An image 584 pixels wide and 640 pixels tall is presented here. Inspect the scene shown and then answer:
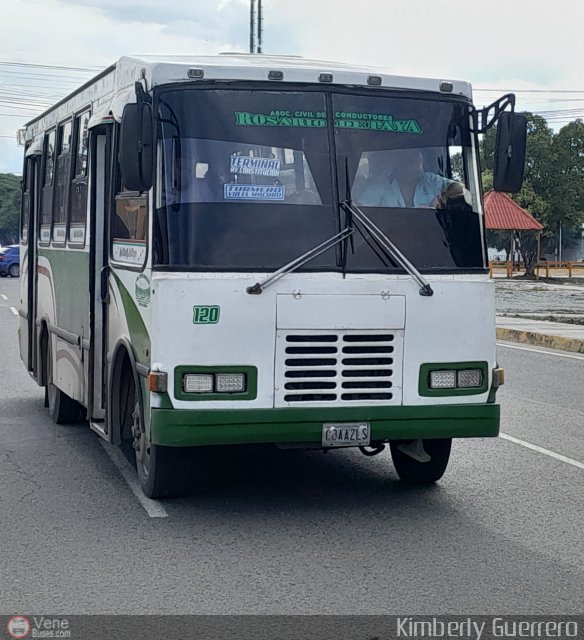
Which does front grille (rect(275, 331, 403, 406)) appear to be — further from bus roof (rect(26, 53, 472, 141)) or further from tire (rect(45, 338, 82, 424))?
tire (rect(45, 338, 82, 424))

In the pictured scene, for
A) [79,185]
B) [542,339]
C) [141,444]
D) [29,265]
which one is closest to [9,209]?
[542,339]

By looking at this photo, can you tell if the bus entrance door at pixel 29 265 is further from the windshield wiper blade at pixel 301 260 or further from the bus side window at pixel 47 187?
the windshield wiper blade at pixel 301 260

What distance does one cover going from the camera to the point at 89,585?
5.76m

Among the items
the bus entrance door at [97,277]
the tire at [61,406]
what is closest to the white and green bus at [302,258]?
the bus entrance door at [97,277]

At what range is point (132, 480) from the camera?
841 cm

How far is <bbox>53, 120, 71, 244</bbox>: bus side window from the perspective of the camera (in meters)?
10.1

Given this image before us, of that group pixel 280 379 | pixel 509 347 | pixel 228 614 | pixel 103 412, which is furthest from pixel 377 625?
pixel 509 347

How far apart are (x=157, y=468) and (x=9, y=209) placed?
13261 cm

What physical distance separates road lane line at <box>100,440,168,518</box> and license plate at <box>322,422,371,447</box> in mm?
1129

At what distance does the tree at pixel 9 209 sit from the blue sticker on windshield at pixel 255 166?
410 feet

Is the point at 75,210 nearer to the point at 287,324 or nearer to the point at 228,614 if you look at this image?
the point at 287,324

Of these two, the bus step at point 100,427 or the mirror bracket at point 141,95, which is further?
the bus step at point 100,427

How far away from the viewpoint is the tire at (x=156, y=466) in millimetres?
7430

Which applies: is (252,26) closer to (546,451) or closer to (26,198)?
(26,198)
